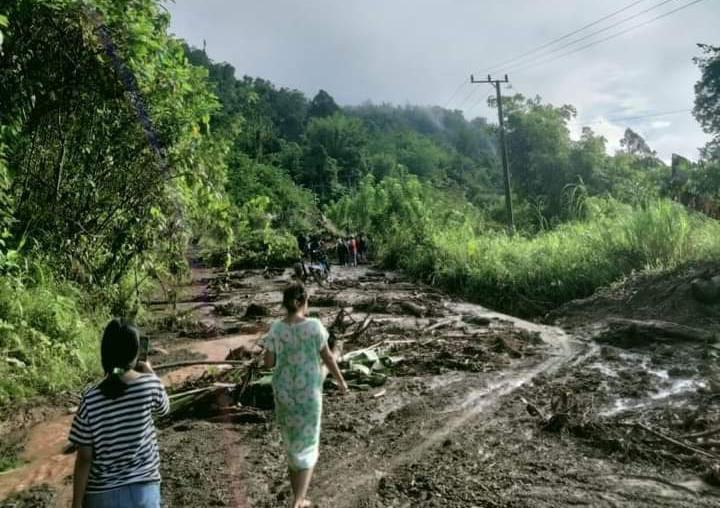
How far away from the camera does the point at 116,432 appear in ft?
8.04

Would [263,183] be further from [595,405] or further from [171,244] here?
[595,405]

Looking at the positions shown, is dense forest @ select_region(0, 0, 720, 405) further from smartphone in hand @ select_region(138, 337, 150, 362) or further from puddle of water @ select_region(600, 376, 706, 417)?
puddle of water @ select_region(600, 376, 706, 417)

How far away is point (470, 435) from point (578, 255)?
9871 mm

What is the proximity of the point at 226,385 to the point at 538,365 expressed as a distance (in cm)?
457

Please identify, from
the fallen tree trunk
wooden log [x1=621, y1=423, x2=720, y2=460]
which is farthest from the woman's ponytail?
the fallen tree trunk

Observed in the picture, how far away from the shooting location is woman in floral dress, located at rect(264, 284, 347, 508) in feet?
12.2

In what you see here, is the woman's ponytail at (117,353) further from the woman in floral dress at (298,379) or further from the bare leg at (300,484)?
the bare leg at (300,484)

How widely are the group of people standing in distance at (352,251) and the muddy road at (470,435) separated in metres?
17.8

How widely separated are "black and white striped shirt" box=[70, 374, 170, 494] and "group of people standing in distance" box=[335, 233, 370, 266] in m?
24.9

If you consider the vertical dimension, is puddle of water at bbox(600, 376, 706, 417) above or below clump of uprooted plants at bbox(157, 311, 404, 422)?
below

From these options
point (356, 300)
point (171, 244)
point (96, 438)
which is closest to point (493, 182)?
point (356, 300)

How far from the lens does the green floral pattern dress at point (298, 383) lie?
3723mm

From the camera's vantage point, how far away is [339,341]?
8.74 metres

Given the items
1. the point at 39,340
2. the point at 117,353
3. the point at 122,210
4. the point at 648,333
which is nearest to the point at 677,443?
the point at 117,353
